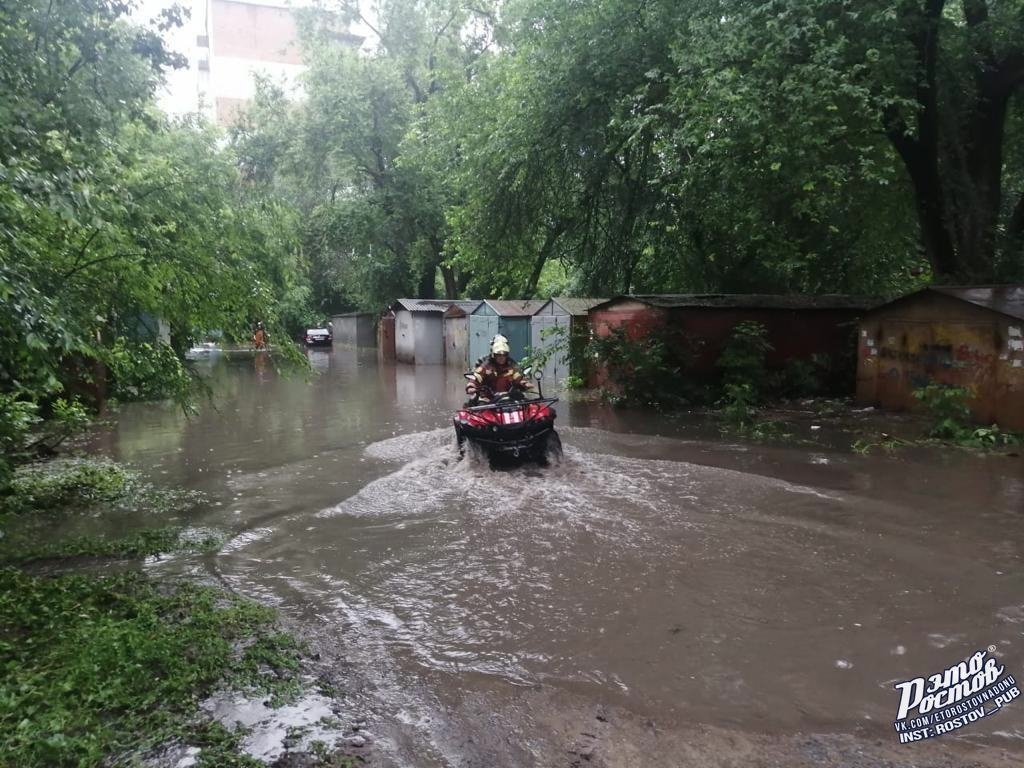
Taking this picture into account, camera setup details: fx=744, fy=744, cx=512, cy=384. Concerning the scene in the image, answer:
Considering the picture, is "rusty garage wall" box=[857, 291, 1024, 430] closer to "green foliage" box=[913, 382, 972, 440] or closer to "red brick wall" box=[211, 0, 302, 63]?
"green foliage" box=[913, 382, 972, 440]

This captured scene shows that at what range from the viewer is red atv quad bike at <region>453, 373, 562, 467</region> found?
9688 mm

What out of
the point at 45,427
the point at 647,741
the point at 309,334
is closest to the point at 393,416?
the point at 45,427

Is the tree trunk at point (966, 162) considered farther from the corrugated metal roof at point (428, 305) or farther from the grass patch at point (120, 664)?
the corrugated metal roof at point (428, 305)

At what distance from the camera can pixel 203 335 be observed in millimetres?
8703

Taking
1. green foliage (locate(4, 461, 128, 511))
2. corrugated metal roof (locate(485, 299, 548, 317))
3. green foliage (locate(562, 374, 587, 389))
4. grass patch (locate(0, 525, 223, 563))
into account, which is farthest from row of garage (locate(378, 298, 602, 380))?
grass patch (locate(0, 525, 223, 563))

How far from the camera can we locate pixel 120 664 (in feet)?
14.0

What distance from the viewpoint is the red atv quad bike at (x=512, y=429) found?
→ 381 inches

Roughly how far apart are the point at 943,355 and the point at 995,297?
1.37 meters

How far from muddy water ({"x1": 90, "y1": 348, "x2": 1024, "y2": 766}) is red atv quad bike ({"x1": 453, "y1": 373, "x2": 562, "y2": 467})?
1.02 feet

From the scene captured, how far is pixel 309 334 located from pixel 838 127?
3928 cm

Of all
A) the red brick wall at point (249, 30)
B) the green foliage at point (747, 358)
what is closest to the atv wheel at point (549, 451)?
the green foliage at point (747, 358)

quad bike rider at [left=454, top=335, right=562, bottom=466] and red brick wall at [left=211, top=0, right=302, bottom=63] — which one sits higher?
red brick wall at [left=211, top=0, right=302, bottom=63]

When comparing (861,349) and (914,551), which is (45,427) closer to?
(914,551)

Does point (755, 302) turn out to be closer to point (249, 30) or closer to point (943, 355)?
point (943, 355)
